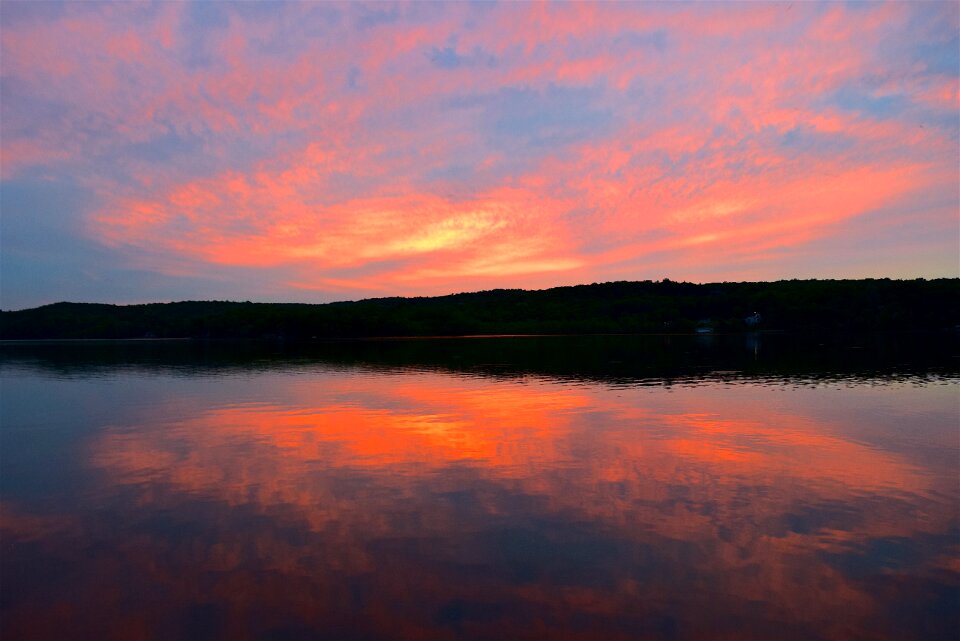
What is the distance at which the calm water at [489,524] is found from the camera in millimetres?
10016

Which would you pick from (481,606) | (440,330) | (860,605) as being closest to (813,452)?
(860,605)

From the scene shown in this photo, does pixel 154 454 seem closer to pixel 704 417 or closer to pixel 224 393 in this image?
pixel 224 393

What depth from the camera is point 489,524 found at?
1412 cm

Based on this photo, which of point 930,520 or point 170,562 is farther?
point 930,520

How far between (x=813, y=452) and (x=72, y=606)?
21.5 metres

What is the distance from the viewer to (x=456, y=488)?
17219 mm

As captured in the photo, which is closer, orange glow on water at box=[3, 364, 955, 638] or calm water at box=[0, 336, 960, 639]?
calm water at box=[0, 336, 960, 639]

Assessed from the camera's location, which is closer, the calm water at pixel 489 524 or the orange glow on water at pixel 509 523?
the calm water at pixel 489 524

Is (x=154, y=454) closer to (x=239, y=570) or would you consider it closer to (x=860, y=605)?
(x=239, y=570)

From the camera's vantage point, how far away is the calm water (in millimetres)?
10016

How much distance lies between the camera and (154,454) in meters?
22.7

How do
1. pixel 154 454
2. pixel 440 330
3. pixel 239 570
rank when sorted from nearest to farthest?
pixel 239 570 < pixel 154 454 < pixel 440 330

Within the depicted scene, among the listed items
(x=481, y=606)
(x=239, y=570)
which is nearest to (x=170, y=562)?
(x=239, y=570)

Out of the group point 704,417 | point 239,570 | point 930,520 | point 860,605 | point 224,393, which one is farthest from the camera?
point 224,393
